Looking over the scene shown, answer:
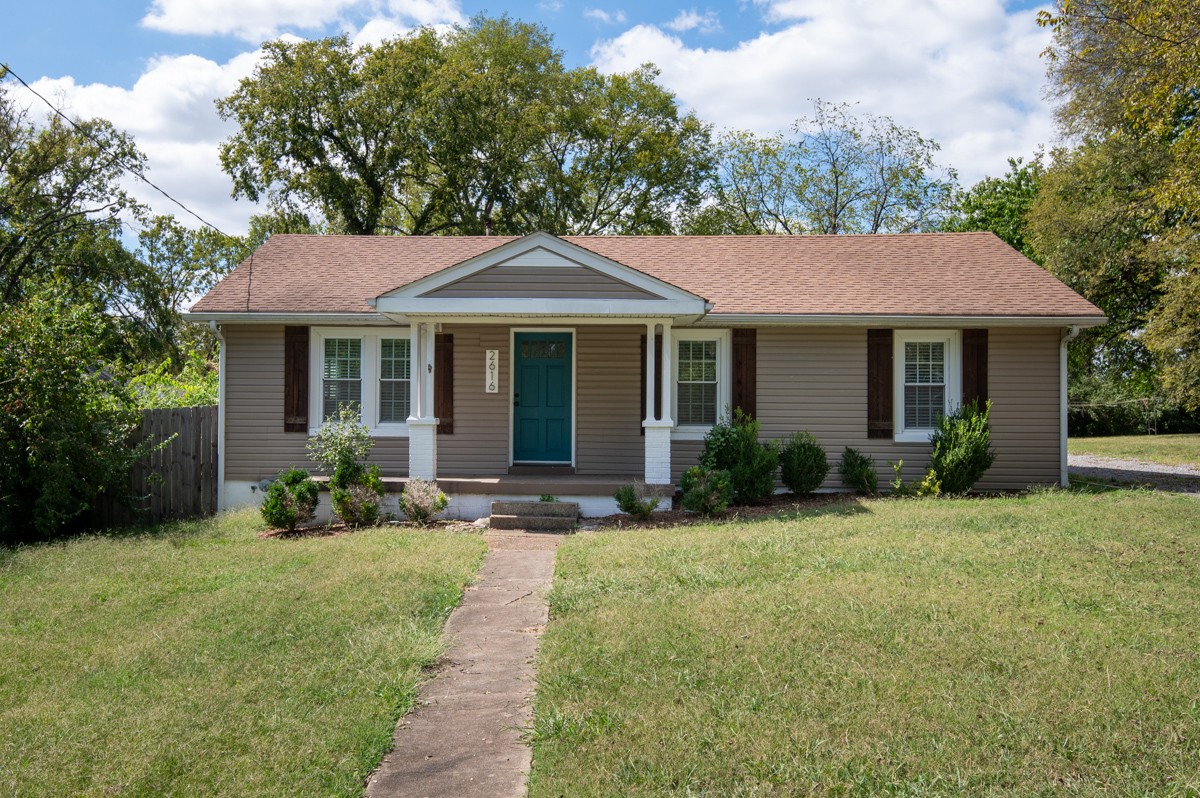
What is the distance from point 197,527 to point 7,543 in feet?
6.84

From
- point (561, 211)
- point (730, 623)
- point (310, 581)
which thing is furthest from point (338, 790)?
point (561, 211)

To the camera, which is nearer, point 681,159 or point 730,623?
point 730,623

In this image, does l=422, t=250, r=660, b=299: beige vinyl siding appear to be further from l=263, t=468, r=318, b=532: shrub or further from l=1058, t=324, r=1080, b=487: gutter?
l=1058, t=324, r=1080, b=487: gutter

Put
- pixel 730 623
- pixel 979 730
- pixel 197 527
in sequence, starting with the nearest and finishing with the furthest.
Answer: pixel 979 730, pixel 730 623, pixel 197 527

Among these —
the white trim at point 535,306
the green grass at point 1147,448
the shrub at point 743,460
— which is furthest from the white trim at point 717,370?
the green grass at point 1147,448

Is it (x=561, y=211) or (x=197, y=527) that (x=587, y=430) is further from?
(x=561, y=211)

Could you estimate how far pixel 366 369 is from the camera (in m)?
13.4

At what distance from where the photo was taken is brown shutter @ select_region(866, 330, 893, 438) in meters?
13.4

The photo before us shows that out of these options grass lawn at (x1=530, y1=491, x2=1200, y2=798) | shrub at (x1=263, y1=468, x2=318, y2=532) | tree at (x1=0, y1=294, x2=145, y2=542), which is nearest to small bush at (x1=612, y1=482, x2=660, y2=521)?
grass lawn at (x1=530, y1=491, x2=1200, y2=798)

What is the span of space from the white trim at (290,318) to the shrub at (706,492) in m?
5.02

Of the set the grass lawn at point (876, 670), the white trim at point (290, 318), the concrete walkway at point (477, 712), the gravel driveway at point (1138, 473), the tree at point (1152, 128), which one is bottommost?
the concrete walkway at point (477, 712)

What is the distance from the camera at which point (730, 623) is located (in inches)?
238

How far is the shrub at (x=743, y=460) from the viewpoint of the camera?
12141 mm

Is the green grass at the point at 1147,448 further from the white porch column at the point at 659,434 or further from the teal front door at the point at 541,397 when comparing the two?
the teal front door at the point at 541,397
